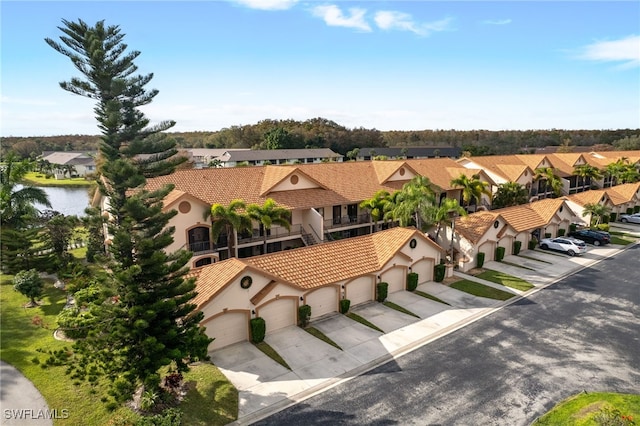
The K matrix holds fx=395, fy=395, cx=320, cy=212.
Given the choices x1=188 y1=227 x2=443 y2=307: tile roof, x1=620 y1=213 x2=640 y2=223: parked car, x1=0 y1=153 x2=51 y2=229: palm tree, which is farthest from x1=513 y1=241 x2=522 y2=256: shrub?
x1=0 y1=153 x2=51 y2=229: palm tree

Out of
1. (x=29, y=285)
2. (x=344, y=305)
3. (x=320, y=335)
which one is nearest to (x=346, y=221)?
(x=344, y=305)

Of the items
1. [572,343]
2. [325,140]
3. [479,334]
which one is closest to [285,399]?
[479,334]

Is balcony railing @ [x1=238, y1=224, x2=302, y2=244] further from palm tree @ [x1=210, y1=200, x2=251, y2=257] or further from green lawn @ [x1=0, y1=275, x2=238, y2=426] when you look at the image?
green lawn @ [x1=0, y1=275, x2=238, y2=426]

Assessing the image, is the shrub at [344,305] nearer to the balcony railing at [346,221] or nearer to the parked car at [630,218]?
the balcony railing at [346,221]

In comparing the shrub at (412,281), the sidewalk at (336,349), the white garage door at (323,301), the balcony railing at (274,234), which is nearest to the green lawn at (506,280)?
the sidewalk at (336,349)

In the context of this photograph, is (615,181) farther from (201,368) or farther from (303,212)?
(201,368)

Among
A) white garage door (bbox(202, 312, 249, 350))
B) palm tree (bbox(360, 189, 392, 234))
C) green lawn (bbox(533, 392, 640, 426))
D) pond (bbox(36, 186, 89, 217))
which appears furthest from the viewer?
pond (bbox(36, 186, 89, 217))

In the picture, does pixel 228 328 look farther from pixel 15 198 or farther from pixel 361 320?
pixel 15 198
